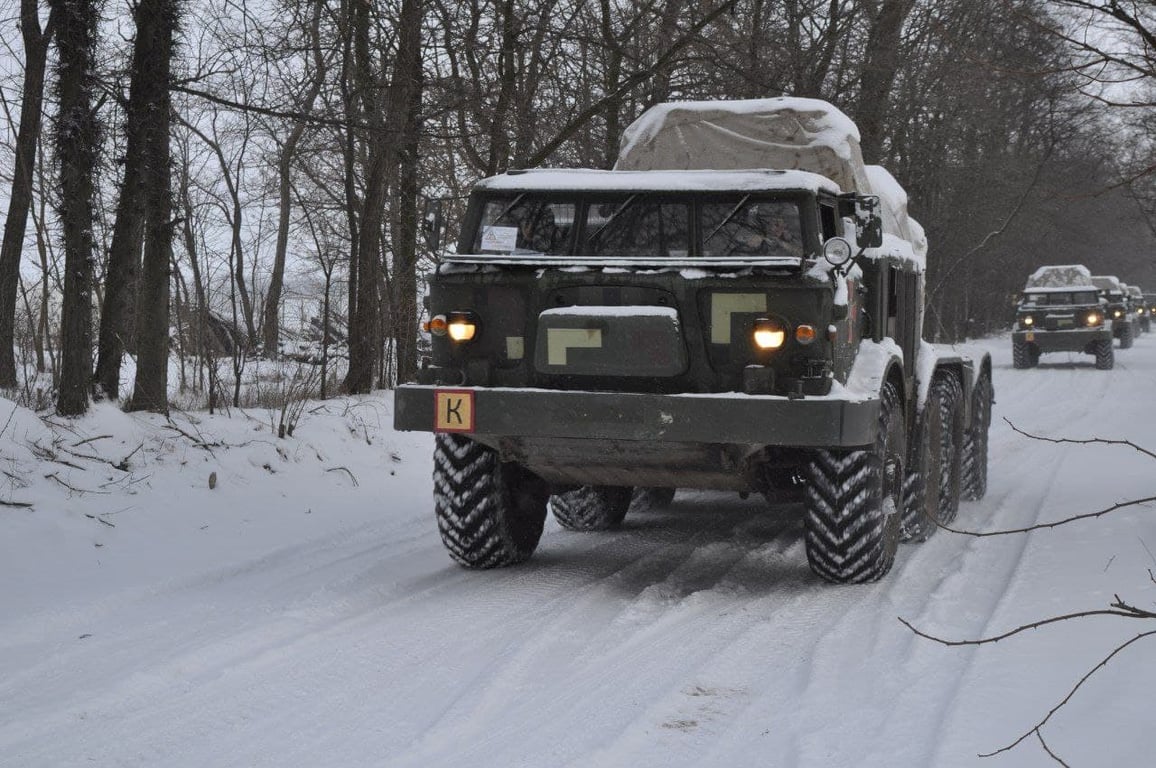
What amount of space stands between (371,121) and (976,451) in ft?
20.1

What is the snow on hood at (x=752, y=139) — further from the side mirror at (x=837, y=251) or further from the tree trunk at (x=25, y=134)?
the tree trunk at (x=25, y=134)

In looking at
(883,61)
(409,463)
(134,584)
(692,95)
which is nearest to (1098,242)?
(883,61)

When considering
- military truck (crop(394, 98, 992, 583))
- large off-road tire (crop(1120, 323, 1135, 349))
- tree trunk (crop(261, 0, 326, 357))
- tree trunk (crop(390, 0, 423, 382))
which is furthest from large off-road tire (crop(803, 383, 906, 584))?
large off-road tire (crop(1120, 323, 1135, 349))

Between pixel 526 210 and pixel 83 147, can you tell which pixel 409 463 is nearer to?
pixel 83 147

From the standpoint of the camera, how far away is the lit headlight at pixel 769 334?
592 centimetres

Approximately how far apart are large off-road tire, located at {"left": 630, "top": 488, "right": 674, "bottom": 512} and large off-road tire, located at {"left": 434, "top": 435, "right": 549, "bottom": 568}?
8.46 ft

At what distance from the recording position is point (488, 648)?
513 cm

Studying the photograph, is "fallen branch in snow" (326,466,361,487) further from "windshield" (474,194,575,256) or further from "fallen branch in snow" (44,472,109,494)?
"windshield" (474,194,575,256)

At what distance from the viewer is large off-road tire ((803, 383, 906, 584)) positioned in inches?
246

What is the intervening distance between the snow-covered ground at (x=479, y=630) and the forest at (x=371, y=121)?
1601 mm

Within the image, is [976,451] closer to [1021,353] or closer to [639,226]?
→ [639,226]

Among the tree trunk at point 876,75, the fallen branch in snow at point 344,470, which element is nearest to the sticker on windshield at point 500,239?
the fallen branch in snow at point 344,470

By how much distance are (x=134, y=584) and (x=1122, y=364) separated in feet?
84.9

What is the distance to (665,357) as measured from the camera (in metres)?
6.00
